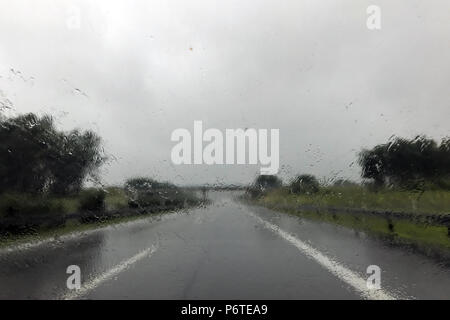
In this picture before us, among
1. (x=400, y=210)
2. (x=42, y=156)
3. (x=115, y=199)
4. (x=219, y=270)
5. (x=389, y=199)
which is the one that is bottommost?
(x=219, y=270)

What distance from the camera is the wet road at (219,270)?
8633 millimetres

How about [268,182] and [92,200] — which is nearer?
[92,200]

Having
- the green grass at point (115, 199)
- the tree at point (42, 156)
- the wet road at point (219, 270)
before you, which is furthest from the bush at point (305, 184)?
the wet road at point (219, 270)

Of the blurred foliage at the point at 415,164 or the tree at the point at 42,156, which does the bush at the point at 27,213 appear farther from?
the blurred foliage at the point at 415,164

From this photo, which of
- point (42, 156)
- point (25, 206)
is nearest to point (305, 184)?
point (42, 156)

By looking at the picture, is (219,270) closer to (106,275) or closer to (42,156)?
(106,275)

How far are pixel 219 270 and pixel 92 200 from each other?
658 inches

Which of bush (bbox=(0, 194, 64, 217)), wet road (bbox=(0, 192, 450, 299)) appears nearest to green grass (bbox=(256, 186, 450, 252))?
wet road (bbox=(0, 192, 450, 299))

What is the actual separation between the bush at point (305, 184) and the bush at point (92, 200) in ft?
58.0

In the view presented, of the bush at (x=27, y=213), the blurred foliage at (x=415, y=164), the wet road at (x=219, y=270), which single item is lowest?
the wet road at (x=219, y=270)

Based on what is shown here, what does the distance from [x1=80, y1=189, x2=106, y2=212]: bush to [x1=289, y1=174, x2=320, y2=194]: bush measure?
17688mm

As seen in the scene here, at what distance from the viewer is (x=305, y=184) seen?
43.7 metres

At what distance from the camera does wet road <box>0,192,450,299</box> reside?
8.63 meters
